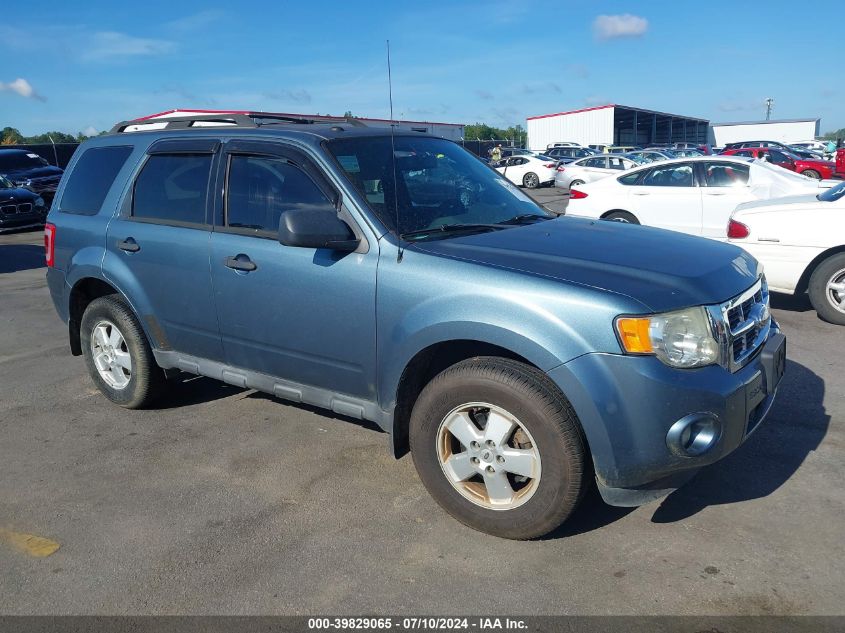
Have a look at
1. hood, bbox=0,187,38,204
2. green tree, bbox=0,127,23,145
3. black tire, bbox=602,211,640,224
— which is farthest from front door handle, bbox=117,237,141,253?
green tree, bbox=0,127,23,145

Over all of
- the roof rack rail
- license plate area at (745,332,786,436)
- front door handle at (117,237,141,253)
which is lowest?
license plate area at (745,332,786,436)

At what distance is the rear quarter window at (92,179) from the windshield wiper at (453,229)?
7.68ft

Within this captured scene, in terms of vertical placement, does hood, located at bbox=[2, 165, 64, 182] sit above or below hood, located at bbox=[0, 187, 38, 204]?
above

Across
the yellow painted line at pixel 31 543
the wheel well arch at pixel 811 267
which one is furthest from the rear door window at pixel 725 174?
the yellow painted line at pixel 31 543

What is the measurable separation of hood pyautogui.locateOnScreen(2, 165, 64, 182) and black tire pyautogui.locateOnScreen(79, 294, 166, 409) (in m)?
16.6

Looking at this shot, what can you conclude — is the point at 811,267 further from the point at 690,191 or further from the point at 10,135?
the point at 10,135

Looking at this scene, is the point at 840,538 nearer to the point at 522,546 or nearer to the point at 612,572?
the point at 612,572

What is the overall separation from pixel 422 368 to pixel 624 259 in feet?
3.59

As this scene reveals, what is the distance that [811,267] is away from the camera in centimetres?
702

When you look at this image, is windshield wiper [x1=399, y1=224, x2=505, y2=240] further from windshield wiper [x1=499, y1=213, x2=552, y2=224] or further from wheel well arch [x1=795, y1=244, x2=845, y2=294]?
wheel well arch [x1=795, y1=244, x2=845, y2=294]

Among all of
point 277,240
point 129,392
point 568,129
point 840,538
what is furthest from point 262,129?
point 568,129

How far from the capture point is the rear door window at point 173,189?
4340 millimetres

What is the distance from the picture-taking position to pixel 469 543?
3.33 m

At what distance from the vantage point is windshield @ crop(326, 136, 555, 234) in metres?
3.77
